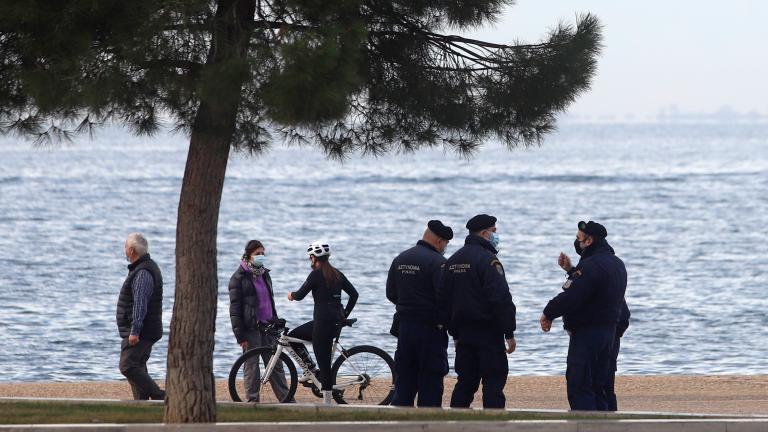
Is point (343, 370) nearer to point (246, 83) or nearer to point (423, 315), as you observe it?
point (423, 315)

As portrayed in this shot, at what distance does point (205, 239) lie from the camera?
9648 millimetres

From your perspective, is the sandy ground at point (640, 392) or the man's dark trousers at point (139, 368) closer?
the man's dark trousers at point (139, 368)

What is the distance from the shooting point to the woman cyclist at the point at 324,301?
39.7 ft

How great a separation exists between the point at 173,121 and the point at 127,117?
0.41 m

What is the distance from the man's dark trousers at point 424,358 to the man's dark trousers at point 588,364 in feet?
3.87

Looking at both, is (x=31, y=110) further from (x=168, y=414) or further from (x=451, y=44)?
(x=451, y=44)

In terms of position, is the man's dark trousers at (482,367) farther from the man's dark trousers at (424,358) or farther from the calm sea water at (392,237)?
the calm sea water at (392,237)

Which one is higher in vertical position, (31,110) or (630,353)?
(31,110)

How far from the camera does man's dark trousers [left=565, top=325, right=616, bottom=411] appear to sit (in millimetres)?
11039

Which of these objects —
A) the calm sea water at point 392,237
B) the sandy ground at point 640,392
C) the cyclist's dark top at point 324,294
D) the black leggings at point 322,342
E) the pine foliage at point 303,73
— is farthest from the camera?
the calm sea water at point 392,237

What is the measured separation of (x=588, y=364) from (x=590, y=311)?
1.43 ft

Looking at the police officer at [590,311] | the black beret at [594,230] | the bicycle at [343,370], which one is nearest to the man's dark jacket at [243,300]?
the bicycle at [343,370]

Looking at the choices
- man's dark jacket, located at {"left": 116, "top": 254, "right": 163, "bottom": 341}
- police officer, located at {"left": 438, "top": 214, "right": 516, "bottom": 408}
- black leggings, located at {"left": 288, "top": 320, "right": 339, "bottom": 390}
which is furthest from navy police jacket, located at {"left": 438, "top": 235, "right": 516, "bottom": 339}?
man's dark jacket, located at {"left": 116, "top": 254, "right": 163, "bottom": 341}

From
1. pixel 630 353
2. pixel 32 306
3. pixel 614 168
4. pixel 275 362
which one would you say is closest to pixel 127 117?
pixel 275 362
